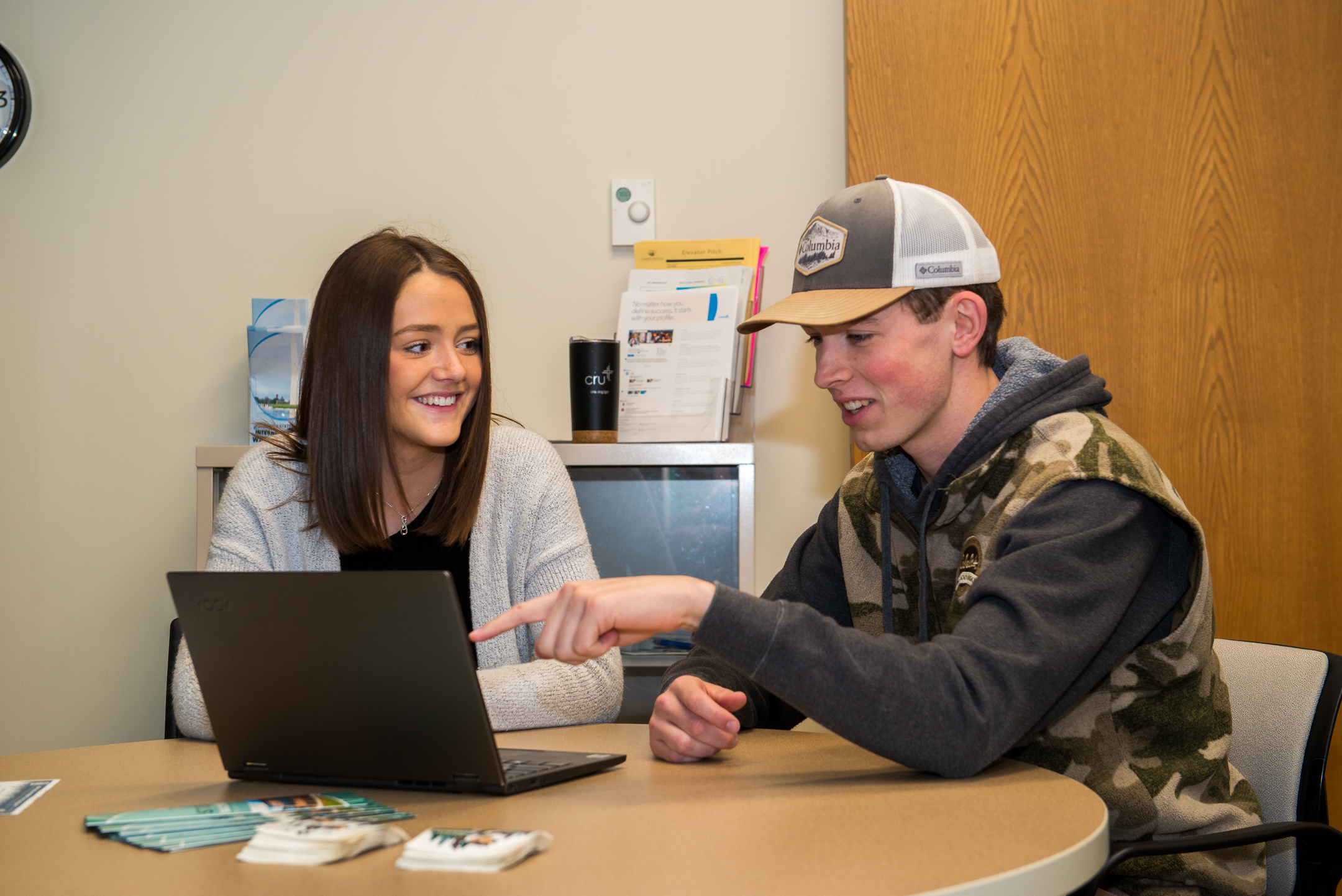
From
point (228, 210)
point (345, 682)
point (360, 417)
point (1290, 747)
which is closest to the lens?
point (345, 682)

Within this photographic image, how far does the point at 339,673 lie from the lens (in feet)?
3.29

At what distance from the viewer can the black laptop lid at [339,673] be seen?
955 mm

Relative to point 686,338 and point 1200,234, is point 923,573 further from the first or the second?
point 1200,234

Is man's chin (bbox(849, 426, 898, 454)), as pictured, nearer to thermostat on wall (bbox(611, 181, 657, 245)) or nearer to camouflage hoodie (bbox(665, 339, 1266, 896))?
camouflage hoodie (bbox(665, 339, 1266, 896))

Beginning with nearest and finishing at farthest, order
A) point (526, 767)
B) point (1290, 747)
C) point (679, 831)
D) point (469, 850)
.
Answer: point (469, 850), point (679, 831), point (526, 767), point (1290, 747)

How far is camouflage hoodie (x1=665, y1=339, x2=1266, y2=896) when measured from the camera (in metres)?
1.05

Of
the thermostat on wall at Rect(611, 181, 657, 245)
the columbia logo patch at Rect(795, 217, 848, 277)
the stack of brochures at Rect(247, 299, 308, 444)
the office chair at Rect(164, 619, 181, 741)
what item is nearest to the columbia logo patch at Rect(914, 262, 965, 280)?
the columbia logo patch at Rect(795, 217, 848, 277)

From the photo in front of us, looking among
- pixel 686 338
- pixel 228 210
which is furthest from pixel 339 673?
pixel 228 210

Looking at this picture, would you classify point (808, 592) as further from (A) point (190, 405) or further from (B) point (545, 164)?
(A) point (190, 405)

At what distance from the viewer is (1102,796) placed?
1263mm

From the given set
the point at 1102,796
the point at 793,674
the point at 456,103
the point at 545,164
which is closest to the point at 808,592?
the point at 1102,796

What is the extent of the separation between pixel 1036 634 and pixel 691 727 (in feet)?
1.27

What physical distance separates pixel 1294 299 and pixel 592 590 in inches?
82.2

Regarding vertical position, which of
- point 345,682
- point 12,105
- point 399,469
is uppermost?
point 12,105
